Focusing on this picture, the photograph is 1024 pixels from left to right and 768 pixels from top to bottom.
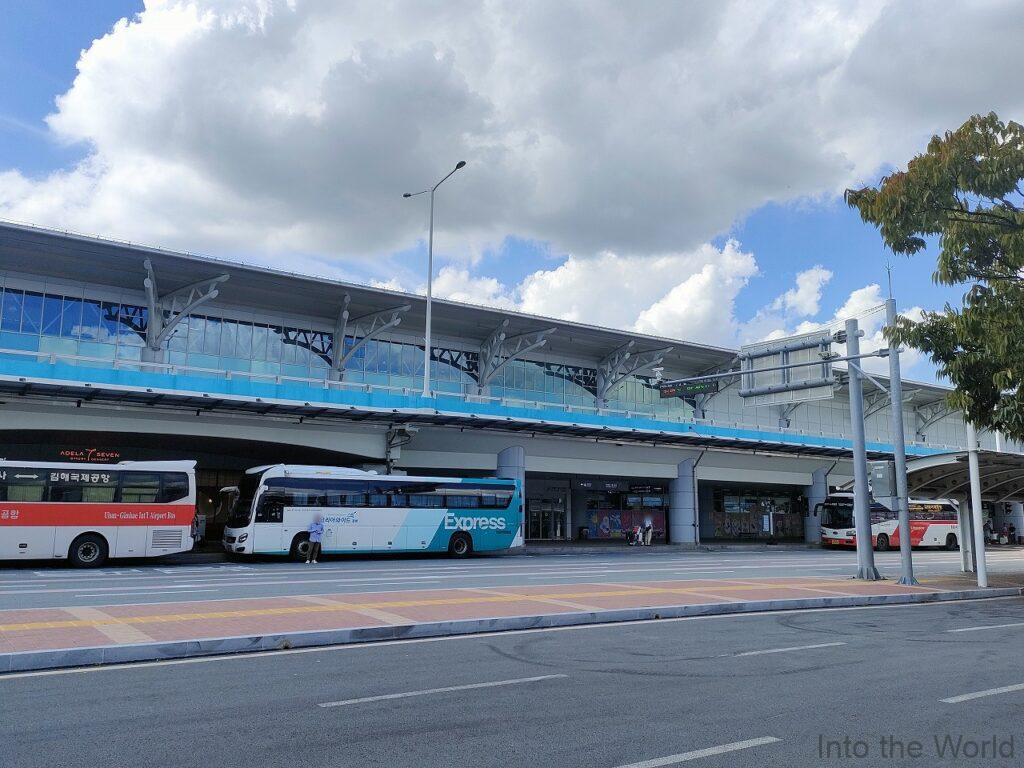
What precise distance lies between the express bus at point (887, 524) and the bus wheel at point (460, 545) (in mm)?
23033

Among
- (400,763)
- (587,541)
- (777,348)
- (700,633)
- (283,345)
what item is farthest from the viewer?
(587,541)

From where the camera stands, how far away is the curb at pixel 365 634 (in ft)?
29.7

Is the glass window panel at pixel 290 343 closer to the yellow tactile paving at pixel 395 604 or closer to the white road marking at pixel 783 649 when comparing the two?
the yellow tactile paving at pixel 395 604

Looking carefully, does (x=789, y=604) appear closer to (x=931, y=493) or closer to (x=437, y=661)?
(x=437, y=661)

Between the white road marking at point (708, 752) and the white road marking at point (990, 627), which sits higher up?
the white road marking at point (708, 752)

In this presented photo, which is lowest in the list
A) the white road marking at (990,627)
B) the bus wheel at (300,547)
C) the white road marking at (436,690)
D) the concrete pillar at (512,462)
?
the white road marking at (990,627)

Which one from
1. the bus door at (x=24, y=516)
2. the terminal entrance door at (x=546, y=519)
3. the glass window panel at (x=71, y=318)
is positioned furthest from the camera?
the terminal entrance door at (x=546, y=519)

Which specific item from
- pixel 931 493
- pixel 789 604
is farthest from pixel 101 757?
pixel 931 493

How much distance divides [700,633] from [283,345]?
3245 cm

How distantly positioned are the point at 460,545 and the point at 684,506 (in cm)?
1866

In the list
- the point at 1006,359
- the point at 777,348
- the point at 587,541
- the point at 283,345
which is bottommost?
the point at 587,541

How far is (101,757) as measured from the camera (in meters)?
5.73

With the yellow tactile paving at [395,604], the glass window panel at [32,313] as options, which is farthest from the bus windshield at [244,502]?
the yellow tactile paving at [395,604]

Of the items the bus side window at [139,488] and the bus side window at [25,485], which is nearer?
the bus side window at [25,485]
